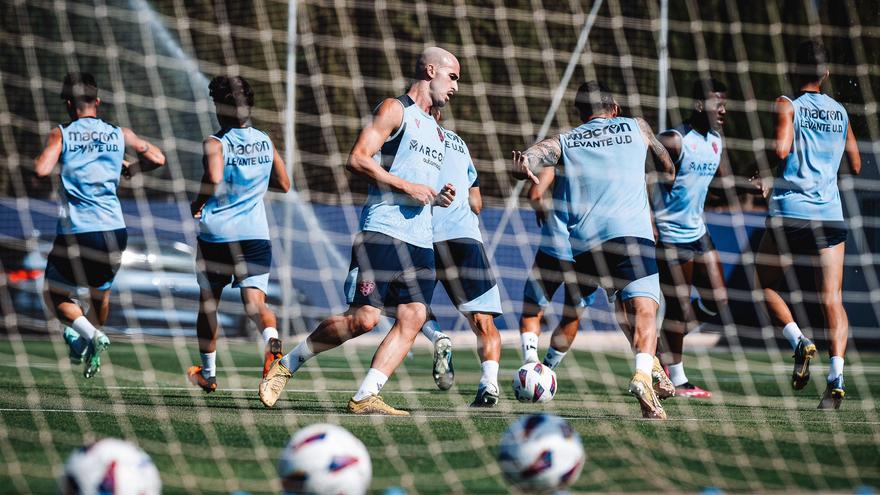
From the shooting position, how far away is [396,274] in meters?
6.43

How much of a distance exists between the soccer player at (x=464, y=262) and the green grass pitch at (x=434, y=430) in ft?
1.25

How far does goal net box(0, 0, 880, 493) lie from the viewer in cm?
541

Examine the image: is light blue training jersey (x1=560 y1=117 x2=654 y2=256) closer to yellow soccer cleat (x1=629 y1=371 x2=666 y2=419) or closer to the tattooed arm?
the tattooed arm

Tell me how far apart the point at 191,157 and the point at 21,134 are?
11.6 feet

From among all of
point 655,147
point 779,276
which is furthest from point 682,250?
point 655,147

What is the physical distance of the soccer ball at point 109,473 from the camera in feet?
12.3

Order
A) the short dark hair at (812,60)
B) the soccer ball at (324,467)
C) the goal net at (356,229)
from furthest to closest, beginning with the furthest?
1. the short dark hair at (812,60)
2. the goal net at (356,229)
3. the soccer ball at (324,467)

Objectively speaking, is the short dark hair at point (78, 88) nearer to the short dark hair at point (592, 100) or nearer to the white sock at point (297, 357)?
the white sock at point (297, 357)

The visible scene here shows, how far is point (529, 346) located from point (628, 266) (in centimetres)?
197

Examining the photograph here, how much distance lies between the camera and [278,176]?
8102 mm

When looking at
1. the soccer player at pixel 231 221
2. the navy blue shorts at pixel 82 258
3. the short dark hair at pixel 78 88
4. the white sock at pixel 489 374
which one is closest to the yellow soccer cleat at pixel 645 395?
the white sock at pixel 489 374

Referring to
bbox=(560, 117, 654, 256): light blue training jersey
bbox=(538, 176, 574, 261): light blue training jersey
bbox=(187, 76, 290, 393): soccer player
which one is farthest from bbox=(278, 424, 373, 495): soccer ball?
bbox=(538, 176, 574, 261): light blue training jersey

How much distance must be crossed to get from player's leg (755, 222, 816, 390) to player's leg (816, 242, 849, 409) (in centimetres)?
13

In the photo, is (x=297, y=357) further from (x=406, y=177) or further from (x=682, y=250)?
(x=682, y=250)
